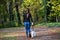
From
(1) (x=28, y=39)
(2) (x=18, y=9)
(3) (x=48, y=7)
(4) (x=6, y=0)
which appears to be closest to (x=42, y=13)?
(3) (x=48, y=7)

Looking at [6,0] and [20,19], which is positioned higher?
[6,0]

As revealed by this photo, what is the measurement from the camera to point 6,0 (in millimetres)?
35750

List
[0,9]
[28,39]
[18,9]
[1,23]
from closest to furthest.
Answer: [28,39]
[1,23]
[0,9]
[18,9]


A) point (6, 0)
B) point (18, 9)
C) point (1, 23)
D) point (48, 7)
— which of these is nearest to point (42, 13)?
point (48, 7)

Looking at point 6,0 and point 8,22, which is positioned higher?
point 6,0

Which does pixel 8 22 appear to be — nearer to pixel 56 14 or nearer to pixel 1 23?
pixel 1 23

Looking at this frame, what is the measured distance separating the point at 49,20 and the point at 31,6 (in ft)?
13.2

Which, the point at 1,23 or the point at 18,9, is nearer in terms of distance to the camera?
the point at 1,23

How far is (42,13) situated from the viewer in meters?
38.4

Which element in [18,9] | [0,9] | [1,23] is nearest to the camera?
[1,23]

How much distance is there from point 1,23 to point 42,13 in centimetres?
938

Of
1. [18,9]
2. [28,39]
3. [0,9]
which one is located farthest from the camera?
[18,9]

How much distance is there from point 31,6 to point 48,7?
9.98 feet

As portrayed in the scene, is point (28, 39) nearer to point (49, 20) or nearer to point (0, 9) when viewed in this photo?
point (0, 9)
